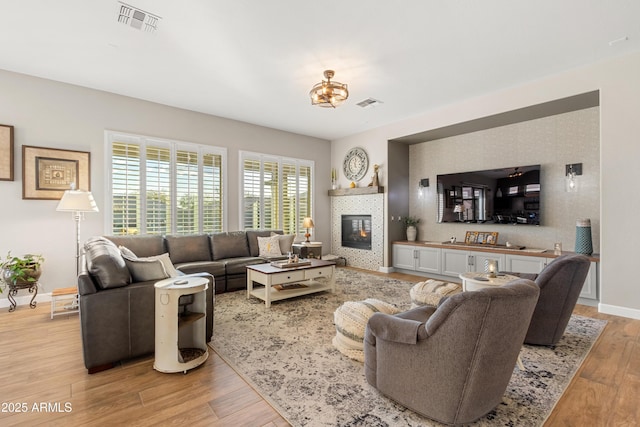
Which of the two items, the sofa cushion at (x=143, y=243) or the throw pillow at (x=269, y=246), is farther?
the throw pillow at (x=269, y=246)

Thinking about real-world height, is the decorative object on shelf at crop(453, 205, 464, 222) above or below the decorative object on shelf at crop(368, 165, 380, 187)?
below

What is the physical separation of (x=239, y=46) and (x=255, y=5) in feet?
2.39

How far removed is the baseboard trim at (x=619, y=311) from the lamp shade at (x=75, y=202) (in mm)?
6777

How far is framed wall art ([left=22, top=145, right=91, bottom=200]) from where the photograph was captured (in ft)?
13.6

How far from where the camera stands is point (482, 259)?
16.7 feet

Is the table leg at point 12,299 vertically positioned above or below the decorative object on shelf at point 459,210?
below

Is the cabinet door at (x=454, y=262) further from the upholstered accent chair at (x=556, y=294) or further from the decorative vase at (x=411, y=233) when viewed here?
the upholstered accent chair at (x=556, y=294)

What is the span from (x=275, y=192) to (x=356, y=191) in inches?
73.2

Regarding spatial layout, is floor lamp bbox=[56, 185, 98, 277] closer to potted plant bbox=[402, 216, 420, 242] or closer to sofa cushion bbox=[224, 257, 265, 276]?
sofa cushion bbox=[224, 257, 265, 276]

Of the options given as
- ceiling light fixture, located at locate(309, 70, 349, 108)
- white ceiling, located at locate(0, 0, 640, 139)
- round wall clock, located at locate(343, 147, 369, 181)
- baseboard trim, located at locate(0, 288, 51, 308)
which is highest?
white ceiling, located at locate(0, 0, 640, 139)

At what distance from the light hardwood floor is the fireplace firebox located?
4384 millimetres

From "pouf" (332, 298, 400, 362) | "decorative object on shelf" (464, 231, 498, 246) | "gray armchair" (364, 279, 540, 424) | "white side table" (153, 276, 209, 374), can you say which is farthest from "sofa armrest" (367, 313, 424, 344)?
"decorative object on shelf" (464, 231, 498, 246)

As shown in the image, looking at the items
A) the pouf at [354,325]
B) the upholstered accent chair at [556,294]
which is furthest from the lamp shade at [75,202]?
the upholstered accent chair at [556,294]

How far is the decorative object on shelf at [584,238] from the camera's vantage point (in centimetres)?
414
